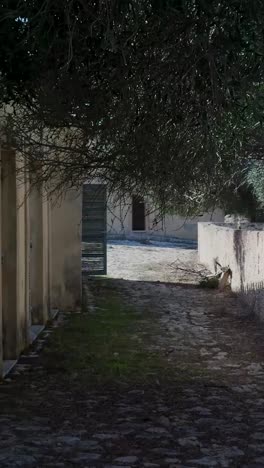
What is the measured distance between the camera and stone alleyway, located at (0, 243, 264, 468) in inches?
193

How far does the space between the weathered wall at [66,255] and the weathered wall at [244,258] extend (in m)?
3.03

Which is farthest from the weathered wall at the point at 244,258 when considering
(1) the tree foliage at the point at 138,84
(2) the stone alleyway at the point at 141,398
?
(1) the tree foliage at the point at 138,84

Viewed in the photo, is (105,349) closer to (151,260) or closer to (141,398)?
(141,398)

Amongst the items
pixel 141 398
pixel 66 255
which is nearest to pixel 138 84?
pixel 141 398

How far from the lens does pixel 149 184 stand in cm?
602

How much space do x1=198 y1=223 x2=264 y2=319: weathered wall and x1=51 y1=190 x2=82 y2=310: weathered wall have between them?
9.94 feet

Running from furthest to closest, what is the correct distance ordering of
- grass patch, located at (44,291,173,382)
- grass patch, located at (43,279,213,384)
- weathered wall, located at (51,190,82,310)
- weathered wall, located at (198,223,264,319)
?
weathered wall, located at (51,190,82,310), weathered wall, located at (198,223,264,319), grass patch, located at (44,291,173,382), grass patch, located at (43,279,213,384)

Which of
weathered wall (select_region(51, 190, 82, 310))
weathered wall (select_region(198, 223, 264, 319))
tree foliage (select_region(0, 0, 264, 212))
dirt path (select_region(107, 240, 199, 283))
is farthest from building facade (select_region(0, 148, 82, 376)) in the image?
dirt path (select_region(107, 240, 199, 283))

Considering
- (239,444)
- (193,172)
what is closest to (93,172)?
(193,172)

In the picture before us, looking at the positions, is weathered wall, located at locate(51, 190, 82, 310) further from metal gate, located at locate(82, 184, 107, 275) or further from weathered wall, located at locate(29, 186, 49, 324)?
metal gate, located at locate(82, 184, 107, 275)

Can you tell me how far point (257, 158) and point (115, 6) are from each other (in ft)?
11.2

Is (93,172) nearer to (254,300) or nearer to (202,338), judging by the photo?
(202,338)

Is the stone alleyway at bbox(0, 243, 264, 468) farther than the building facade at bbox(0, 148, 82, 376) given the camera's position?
No

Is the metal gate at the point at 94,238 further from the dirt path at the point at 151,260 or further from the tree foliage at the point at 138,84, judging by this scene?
the tree foliage at the point at 138,84
